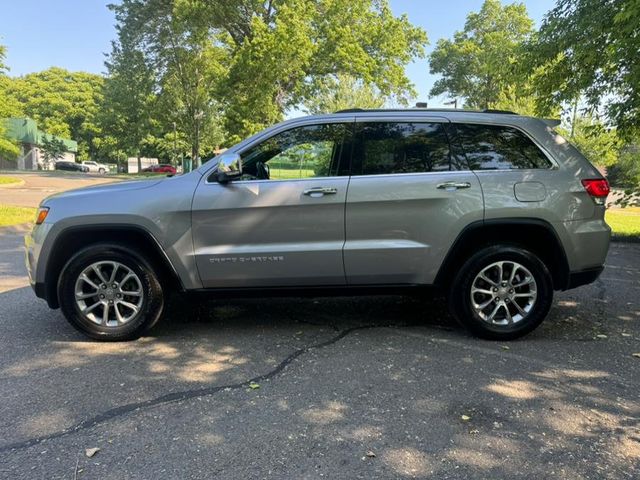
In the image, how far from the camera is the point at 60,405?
3.30 m

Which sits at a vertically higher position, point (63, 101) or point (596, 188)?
point (63, 101)

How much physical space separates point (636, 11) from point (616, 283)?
3352mm

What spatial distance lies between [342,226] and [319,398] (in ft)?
4.91

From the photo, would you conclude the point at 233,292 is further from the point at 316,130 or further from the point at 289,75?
the point at 289,75

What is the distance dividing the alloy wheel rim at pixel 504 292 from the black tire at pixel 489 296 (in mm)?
19

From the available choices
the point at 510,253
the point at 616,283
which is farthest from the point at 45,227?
the point at 616,283

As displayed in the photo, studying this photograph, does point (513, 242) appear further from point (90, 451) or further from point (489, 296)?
point (90, 451)

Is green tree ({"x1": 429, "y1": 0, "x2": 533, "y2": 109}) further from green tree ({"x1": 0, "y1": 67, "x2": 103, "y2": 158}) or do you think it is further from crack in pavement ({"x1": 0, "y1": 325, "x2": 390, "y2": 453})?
green tree ({"x1": 0, "y1": 67, "x2": 103, "y2": 158})

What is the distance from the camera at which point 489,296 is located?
4453 millimetres

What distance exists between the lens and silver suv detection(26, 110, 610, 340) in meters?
4.31

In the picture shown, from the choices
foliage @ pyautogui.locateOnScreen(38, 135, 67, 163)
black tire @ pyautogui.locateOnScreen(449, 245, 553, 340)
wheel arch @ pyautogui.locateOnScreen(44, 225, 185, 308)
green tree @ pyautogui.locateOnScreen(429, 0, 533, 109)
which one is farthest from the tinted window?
foliage @ pyautogui.locateOnScreen(38, 135, 67, 163)

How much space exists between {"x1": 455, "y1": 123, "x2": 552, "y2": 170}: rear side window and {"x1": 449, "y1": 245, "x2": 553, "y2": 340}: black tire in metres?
0.73

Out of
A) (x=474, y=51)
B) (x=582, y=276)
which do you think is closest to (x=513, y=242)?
(x=582, y=276)

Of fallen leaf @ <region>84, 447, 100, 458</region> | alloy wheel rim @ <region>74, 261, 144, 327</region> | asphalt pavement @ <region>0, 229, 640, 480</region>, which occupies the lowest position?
fallen leaf @ <region>84, 447, 100, 458</region>
